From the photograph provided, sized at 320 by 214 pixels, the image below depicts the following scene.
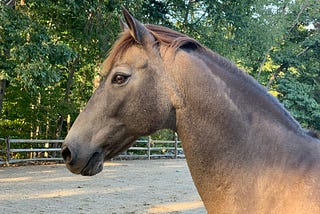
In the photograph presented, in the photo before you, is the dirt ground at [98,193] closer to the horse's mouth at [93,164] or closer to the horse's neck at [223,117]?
the horse's mouth at [93,164]

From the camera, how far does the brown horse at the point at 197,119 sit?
1925mm

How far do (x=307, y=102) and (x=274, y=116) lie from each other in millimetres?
27906

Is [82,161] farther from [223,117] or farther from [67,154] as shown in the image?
[223,117]

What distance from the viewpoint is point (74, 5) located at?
445 inches

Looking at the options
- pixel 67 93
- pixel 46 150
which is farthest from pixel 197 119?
pixel 67 93

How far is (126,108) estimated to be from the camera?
2.02 meters

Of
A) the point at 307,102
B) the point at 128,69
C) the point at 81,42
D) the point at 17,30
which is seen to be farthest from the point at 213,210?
the point at 307,102

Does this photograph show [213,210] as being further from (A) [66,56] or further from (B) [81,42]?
(B) [81,42]

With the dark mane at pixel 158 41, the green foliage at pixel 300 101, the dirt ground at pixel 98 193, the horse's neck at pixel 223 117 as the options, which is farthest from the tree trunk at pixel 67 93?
the horse's neck at pixel 223 117

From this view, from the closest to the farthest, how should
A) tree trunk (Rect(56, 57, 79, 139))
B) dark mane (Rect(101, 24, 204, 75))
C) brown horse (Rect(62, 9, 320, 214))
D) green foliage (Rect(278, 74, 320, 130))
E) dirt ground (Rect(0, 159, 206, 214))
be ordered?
brown horse (Rect(62, 9, 320, 214))
dark mane (Rect(101, 24, 204, 75))
dirt ground (Rect(0, 159, 206, 214))
tree trunk (Rect(56, 57, 79, 139))
green foliage (Rect(278, 74, 320, 130))

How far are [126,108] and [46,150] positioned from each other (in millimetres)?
16325

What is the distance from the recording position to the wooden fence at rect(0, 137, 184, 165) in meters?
16.4

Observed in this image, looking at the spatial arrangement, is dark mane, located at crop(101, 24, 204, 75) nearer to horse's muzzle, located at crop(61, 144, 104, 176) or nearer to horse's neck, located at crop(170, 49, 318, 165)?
horse's neck, located at crop(170, 49, 318, 165)

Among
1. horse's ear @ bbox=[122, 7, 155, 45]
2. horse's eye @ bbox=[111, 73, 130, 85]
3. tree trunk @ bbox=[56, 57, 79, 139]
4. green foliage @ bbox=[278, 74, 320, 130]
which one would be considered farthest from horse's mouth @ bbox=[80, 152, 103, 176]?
green foliage @ bbox=[278, 74, 320, 130]
